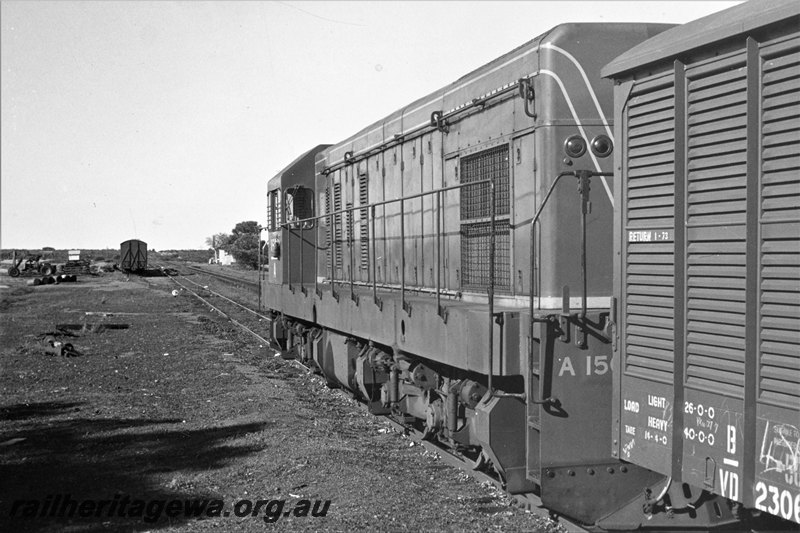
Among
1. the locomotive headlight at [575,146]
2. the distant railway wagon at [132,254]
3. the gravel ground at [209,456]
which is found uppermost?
the locomotive headlight at [575,146]

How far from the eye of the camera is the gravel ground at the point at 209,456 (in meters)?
6.07

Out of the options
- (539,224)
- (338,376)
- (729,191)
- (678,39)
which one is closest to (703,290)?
(729,191)

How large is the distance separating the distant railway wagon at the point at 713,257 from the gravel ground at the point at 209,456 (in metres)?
1.76

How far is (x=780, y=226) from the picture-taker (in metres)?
3.99

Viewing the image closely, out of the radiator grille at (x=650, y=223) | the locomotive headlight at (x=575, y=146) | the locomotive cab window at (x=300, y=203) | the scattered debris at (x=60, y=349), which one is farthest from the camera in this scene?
the scattered debris at (x=60, y=349)

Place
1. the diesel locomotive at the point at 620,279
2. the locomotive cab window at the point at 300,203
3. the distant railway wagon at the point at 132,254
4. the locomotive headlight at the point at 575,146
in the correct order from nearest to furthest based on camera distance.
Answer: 1. the diesel locomotive at the point at 620,279
2. the locomotive headlight at the point at 575,146
3. the locomotive cab window at the point at 300,203
4. the distant railway wagon at the point at 132,254

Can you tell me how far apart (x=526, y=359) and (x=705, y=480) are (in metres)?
1.63

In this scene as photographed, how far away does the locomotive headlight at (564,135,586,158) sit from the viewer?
20.4 ft

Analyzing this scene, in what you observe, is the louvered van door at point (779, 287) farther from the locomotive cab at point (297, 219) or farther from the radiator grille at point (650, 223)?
the locomotive cab at point (297, 219)

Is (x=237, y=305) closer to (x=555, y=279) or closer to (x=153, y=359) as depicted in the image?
(x=153, y=359)

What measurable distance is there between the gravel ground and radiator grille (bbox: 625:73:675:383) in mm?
1800

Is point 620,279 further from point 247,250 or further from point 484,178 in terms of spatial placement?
point 247,250

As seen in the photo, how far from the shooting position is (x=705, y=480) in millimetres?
4402

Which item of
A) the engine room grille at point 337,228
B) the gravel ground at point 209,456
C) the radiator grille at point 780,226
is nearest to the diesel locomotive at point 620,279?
the radiator grille at point 780,226
